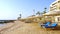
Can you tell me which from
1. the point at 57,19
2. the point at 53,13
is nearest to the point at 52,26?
the point at 53,13

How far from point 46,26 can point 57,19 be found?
10.8m

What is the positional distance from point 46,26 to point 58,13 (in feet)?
7.04

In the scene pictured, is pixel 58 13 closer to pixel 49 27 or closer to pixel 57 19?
pixel 49 27

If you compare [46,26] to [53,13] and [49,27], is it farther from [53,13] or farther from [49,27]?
[53,13]

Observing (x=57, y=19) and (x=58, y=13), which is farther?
(x=57, y=19)

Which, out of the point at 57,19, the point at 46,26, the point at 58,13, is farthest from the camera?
the point at 57,19

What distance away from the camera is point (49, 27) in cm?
1512

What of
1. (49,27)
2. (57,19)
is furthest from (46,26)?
(57,19)

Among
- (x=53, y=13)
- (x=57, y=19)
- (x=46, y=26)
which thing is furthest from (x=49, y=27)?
(x=57, y=19)

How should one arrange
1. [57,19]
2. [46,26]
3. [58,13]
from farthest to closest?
[57,19], [46,26], [58,13]

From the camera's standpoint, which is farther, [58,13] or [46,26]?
[46,26]

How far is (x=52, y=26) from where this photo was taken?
48.9ft

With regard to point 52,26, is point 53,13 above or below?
above

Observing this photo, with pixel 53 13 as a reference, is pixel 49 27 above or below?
below
